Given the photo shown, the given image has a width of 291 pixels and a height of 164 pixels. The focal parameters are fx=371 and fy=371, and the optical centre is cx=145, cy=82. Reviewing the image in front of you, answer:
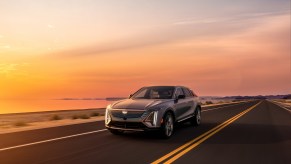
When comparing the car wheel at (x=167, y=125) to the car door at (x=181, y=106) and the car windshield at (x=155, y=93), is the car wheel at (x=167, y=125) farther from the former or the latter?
the car windshield at (x=155, y=93)

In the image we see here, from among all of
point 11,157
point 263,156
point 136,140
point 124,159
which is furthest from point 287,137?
point 11,157

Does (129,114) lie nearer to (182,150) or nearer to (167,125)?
(167,125)

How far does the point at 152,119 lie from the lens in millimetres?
11719

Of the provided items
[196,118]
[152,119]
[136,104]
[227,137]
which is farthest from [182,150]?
[196,118]

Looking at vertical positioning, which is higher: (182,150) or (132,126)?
(132,126)

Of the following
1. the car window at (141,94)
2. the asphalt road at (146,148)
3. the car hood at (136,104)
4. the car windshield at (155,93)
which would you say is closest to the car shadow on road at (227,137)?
the asphalt road at (146,148)

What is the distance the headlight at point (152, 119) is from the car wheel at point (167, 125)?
1.45 feet

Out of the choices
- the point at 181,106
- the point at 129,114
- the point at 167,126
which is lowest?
the point at 167,126

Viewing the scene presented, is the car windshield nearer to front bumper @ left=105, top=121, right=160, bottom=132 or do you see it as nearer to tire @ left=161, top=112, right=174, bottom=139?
tire @ left=161, top=112, right=174, bottom=139

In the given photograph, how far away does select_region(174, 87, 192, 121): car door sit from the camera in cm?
1355

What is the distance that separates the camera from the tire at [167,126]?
1202 cm

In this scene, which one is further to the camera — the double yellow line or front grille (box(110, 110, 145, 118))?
front grille (box(110, 110, 145, 118))

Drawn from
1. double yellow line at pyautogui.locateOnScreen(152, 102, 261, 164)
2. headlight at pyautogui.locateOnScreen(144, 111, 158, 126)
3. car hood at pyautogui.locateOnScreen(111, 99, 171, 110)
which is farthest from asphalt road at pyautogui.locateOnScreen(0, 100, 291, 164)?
car hood at pyautogui.locateOnScreen(111, 99, 171, 110)

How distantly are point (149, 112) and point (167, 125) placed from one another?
1.05 metres
